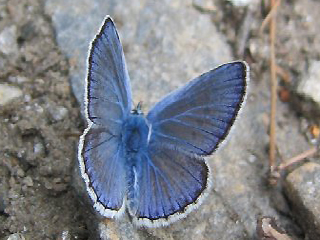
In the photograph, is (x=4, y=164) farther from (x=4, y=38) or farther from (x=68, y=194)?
(x=4, y=38)

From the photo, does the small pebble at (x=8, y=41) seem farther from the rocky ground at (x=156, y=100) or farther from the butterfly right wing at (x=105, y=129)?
the butterfly right wing at (x=105, y=129)

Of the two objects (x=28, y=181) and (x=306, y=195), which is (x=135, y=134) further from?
(x=306, y=195)

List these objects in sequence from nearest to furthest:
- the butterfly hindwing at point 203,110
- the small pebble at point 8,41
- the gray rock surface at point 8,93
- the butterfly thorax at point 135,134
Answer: the butterfly hindwing at point 203,110
the butterfly thorax at point 135,134
the gray rock surface at point 8,93
the small pebble at point 8,41

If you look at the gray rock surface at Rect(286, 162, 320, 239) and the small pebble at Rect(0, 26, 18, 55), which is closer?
the gray rock surface at Rect(286, 162, 320, 239)

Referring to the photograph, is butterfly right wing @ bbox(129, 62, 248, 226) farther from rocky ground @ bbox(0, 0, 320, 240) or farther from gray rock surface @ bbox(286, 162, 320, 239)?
gray rock surface @ bbox(286, 162, 320, 239)

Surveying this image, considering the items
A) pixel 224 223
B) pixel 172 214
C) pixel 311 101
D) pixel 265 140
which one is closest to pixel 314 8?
pixel 311 101

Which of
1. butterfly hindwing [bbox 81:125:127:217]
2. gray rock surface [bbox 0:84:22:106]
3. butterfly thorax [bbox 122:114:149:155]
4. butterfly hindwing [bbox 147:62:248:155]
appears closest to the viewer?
butterfly hindwing [bbox 81:125:127:217]

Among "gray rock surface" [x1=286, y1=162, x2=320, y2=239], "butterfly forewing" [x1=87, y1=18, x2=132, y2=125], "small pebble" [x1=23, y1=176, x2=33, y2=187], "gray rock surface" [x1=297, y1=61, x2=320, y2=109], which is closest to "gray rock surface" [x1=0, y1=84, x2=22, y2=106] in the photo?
"small pebble" [x1=23, y1=176, x2=33, y2=187]

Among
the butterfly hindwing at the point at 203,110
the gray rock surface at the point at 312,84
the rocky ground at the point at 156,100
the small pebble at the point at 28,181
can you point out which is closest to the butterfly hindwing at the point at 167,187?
the butterfly hindwing at the point at 203,110
